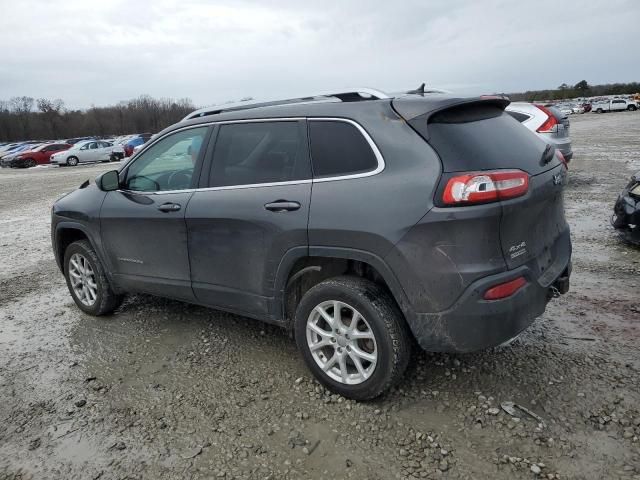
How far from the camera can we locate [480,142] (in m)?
2.84

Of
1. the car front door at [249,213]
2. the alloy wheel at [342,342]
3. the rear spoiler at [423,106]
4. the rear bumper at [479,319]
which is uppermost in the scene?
the rear spoiler at [423,106]

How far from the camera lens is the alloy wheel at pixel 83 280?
15.5 ft

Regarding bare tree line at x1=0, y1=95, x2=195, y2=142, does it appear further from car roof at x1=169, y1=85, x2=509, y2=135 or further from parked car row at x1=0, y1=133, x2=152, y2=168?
car roof at x1=169, y1=85, x2=509, y2=135

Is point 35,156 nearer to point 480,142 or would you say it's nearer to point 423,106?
point 423,106

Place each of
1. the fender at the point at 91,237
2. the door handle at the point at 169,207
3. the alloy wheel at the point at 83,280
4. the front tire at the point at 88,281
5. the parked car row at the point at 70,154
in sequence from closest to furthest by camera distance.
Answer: the door handle at the point at 169,207
the fender at the point at 91,237
the front tire at the point at 88,281
the alloy wheel at the point at 83,280
the parked car row at the point at 70,154

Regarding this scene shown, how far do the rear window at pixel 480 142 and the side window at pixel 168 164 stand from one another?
5.96 ft

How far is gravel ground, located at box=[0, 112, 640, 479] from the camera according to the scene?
2623 mm

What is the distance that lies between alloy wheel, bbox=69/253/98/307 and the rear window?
3.42 meters

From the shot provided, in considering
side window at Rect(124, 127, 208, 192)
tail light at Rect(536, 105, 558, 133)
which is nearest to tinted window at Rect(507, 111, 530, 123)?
tail light at Rect(536, 105, 558, 133)

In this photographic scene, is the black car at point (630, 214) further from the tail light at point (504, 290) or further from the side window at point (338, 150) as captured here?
the side window at point (338, 150)

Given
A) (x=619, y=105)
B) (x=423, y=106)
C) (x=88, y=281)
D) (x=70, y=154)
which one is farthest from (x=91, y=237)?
(x=619, y=105)

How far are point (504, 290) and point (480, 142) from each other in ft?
2.70

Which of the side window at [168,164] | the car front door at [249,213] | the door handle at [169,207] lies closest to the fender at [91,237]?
the side window at [168,164]

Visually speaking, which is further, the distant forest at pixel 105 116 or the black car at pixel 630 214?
the distant forest at pixel 105 116
